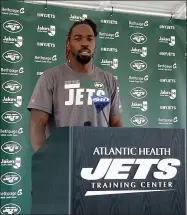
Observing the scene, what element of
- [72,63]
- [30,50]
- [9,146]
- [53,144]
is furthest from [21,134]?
[53,144]

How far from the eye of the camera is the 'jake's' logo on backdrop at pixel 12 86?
469 centimetres

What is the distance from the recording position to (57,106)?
7.70ft

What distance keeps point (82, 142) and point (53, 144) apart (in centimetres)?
14

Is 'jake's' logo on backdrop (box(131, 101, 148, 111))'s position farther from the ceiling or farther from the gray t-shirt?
the gray t-shirt

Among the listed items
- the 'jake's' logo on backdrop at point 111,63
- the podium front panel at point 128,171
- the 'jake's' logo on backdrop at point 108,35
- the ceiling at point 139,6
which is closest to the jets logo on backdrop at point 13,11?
the ceiling at point 139,6

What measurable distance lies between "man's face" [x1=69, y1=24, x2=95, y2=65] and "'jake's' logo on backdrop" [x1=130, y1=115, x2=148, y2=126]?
2.65 metres

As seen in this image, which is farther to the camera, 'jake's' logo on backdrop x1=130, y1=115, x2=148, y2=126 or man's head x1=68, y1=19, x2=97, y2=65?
'jake's' logo on backdrop x1=130, y1=115, x2=148, y2=126

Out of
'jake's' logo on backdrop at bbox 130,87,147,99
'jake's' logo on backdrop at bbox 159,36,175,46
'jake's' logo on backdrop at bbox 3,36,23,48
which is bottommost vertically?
'jake's' logo on backdrop at bbox 130,87,147,99

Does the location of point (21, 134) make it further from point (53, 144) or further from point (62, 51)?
point (53, 144)

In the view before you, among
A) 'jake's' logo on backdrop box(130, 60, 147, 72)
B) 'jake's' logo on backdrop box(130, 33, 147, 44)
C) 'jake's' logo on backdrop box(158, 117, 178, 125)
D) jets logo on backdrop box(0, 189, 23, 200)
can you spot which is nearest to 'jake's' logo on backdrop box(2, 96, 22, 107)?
jets logo on backdrop box(0, 189, 23, 200)

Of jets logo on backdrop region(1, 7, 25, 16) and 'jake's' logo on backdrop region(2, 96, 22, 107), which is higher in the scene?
jets logo on backdrop region(1, 7, 25, 16)

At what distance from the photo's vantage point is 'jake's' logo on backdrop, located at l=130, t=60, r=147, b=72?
5.15 metres

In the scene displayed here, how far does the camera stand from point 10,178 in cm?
458

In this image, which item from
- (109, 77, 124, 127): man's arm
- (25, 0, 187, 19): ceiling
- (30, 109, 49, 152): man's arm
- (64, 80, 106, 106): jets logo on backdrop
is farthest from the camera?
(25, 0, 187, 19): ceiling
